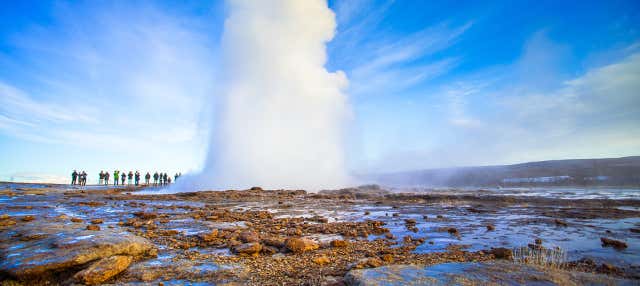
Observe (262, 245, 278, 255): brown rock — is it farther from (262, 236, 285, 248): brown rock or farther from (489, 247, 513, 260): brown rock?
(489, 247, 513, 260): brown rock

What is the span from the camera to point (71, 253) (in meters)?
5.73

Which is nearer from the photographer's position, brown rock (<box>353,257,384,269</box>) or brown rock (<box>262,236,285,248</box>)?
brown rock (<box>353,257,384,269</box>)

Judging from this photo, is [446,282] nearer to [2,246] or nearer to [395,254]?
[395,254]

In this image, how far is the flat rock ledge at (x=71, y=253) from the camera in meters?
5.16

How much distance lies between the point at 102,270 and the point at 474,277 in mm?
6315

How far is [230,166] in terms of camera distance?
1502 inches

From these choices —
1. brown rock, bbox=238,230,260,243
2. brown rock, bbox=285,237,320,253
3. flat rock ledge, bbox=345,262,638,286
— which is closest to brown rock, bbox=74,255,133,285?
brown rock, bbox=238,230,260,243

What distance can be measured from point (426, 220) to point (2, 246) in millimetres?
13246

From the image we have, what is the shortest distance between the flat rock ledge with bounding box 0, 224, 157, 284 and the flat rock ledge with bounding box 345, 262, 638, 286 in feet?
14.7

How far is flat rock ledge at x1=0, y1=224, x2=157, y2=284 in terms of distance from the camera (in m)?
5.16

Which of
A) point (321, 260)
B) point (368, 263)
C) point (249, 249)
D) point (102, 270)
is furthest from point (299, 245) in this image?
point (102, 270)

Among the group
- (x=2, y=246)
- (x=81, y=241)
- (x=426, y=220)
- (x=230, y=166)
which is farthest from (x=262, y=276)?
(x=230, y=166)

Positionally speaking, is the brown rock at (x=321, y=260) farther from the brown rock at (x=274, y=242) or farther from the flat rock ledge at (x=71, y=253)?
the flat rock ledge at (x=71, y=253)

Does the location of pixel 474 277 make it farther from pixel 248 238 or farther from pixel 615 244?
pixel 615 244
